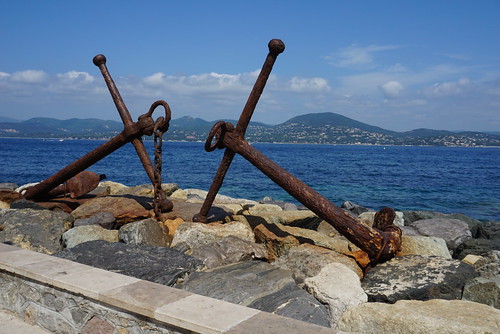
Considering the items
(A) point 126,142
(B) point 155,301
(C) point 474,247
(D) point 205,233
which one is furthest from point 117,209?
(C) point 474,247

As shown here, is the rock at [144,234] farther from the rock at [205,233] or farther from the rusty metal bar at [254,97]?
the rusty metal bar at [254,97]

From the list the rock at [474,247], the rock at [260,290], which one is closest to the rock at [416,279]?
the rock at [260,290]

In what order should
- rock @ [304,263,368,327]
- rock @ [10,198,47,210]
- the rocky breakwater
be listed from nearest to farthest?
the rocky breakwater → rock @ [304,263,368,327] → rock @ [10,198,47,210]

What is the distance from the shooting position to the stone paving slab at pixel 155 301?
2053 millimetres

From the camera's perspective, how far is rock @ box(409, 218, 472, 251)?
6.80m

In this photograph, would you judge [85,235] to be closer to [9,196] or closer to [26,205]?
[26,205]

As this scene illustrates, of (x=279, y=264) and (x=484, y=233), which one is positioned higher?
(x=279, y=264)

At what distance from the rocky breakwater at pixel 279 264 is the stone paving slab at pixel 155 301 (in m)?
0.78

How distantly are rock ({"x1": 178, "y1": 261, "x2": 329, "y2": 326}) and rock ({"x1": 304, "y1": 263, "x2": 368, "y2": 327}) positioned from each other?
Result: 81 mm

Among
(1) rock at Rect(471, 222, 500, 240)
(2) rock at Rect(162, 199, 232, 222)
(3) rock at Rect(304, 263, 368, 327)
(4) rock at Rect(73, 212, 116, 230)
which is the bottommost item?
(1) rock at Rect(471, 222, 500, 240)

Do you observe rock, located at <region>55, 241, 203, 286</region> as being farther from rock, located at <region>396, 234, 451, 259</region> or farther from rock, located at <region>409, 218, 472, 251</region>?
rock, located at <region>409, 218, 472, 251</region>

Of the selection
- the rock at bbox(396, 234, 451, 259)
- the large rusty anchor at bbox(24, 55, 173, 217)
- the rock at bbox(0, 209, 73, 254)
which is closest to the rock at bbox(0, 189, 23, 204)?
the large rusty anchor at bbox(24, 55, 173, 217)

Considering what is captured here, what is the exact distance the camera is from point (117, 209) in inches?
220

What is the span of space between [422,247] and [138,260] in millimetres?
2976
